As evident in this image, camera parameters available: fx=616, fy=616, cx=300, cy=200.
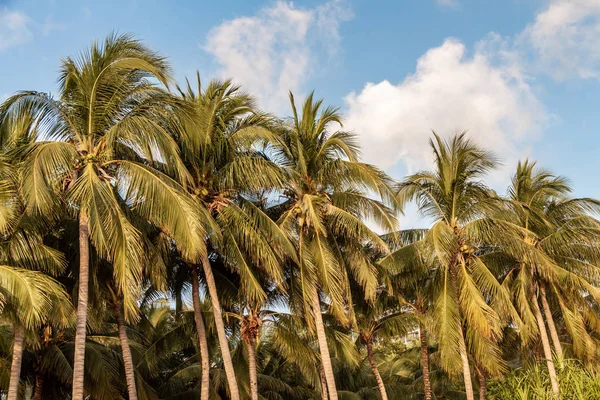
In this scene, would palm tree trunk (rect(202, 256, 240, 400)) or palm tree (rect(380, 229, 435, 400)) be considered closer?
palm tree trunk (rect(202, 256, 240, 400))

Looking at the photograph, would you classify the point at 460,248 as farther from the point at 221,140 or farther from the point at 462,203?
the point at 221,140

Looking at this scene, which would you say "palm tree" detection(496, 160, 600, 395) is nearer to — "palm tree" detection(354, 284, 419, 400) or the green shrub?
the green shrub

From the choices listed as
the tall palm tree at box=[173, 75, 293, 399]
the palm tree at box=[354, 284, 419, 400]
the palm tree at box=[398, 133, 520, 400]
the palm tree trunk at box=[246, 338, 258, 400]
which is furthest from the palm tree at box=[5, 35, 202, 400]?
the palm tree at box=[354, 284, 419, 400]

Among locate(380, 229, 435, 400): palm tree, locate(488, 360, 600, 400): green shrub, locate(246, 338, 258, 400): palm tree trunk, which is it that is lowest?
locate(488, 360, 600, 400): green shrub

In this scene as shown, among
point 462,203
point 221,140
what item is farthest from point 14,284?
point 462,203

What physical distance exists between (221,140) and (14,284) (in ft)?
23.7

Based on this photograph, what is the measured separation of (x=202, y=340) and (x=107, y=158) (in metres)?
5.88

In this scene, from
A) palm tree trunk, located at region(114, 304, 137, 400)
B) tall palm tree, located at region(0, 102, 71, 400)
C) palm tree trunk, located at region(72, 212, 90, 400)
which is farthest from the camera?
palm tree trunk, located at region(114, 304, 137, 400)

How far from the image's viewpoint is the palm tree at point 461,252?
58.0 feet

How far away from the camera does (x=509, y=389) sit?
63.4ft

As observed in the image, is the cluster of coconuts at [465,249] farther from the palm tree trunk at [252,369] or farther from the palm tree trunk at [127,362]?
the palm tree trunk at [127,362]

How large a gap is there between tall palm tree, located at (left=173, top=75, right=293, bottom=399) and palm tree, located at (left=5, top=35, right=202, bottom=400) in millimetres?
1566

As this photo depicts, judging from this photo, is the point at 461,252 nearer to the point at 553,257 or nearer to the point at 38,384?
the point at 553,257

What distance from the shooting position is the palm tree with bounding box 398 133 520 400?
17.7 meters
